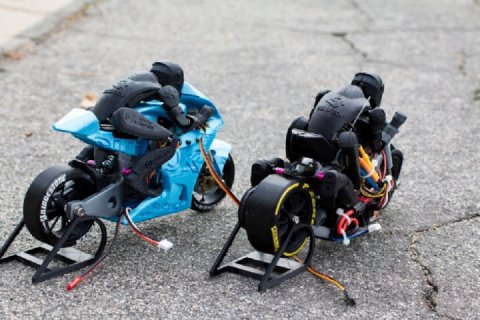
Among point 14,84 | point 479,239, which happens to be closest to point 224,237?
point 479,239

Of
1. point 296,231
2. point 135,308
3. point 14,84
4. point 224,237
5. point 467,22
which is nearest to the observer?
point 135,308

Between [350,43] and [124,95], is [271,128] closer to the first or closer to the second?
[124,95]

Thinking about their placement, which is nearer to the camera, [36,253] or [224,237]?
[36,253]

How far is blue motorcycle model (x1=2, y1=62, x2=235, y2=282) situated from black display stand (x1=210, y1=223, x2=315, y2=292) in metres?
0.51

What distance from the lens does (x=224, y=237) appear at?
14.5 ft

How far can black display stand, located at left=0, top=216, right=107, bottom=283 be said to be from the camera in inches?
149

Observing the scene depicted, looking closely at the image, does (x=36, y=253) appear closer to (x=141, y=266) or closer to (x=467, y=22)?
(x=141, y=266)

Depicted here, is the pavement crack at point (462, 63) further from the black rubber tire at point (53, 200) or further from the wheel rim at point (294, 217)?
the black rubber tire at point (53, 200)

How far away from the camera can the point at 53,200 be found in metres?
3.86

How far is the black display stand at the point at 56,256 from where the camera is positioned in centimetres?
378

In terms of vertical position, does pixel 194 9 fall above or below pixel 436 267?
below

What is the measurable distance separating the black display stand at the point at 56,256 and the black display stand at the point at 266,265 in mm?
626

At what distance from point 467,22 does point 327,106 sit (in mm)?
6340

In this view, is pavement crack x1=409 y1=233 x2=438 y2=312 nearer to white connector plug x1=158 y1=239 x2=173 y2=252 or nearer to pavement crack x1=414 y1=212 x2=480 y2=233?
pavement crack x1=414 y1=212 x2=480 y2=233
